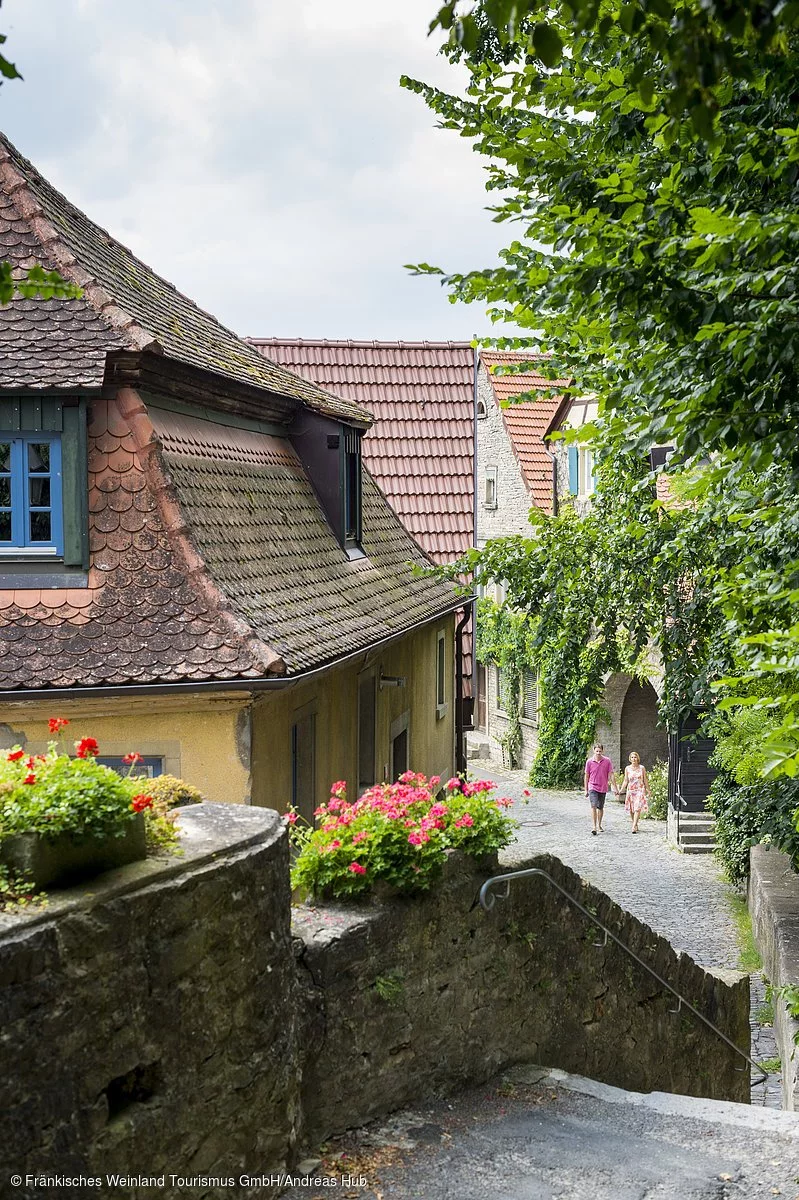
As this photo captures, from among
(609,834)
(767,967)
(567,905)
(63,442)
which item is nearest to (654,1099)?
(567,905)

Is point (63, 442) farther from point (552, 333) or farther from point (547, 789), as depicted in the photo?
point (547, 789)

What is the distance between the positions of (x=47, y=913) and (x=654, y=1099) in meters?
4.80

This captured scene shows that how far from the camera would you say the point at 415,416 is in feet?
65.6

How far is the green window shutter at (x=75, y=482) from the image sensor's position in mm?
8758

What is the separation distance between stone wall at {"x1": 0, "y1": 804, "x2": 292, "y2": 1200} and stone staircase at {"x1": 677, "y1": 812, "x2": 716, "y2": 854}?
18211mm

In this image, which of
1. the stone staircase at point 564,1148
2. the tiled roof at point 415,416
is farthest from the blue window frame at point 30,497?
the tiled roof at point 415,416

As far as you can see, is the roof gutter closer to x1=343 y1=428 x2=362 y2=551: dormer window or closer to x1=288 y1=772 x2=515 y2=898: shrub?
x1=288 y1=772 x2=515 y2=898: shrub

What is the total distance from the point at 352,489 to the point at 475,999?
24.3 ft

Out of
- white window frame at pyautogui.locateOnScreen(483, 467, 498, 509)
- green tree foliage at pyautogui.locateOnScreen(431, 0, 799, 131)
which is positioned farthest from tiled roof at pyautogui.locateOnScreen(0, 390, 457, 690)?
white window frame at pyautogui.locateOnScreen(483, 467, 498, 509)

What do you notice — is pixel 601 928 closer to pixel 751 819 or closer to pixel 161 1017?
pixel 161 1017

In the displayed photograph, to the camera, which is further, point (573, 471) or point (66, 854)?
point (573, 471)

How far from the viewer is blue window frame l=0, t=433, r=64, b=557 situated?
28.8 ft

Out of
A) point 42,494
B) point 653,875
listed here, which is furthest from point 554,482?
point 42,494

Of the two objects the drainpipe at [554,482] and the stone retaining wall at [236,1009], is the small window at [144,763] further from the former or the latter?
the drainpipe at [554,482]
